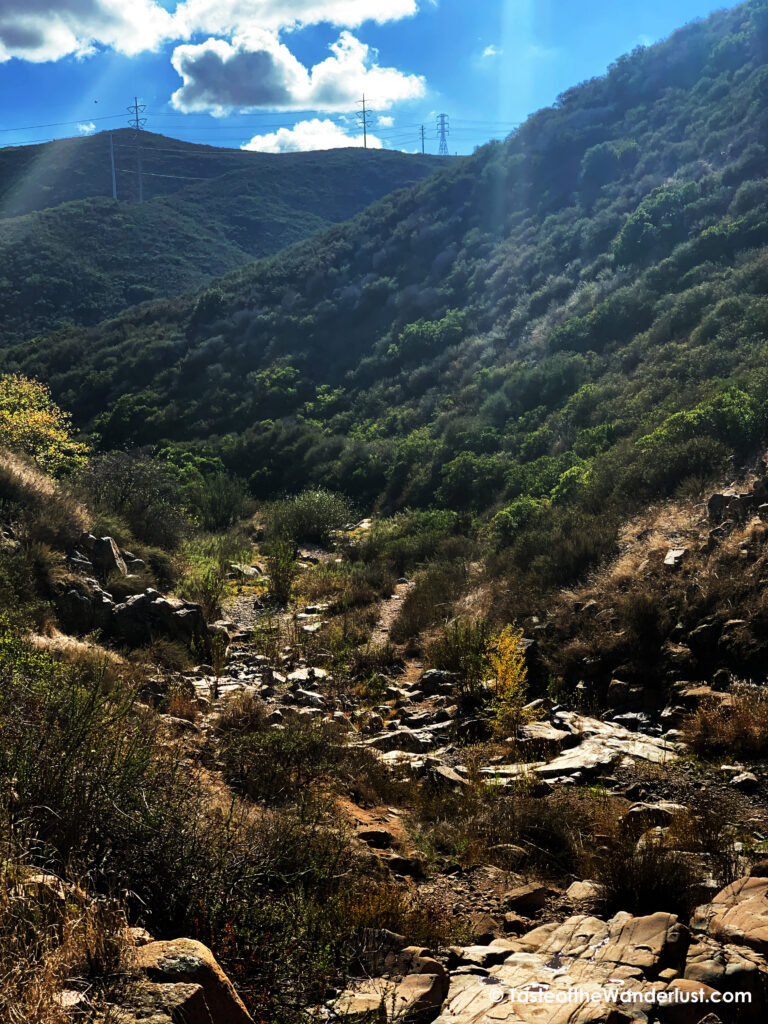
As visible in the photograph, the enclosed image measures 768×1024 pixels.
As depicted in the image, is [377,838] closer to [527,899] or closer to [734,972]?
[527,899]

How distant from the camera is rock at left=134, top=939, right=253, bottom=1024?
2379 mm

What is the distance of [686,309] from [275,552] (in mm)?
11510

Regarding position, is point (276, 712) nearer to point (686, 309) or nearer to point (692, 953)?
point (692, 953)

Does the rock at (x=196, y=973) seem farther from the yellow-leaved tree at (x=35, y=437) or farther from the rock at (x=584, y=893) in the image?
the yellow-leaved tree at (x=35, y=437)

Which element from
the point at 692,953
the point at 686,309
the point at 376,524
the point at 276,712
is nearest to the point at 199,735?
the point at 276,712

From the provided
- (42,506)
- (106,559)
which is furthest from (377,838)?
(42,506)

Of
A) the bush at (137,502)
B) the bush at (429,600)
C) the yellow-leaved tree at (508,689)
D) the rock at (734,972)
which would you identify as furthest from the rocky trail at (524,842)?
the bush at (137,502)

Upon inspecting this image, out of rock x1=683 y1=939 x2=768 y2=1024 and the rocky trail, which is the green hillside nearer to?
the rocky trail

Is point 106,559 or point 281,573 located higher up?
point 106,559

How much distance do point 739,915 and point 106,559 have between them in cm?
Result: 856

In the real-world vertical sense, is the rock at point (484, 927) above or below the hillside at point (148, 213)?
below

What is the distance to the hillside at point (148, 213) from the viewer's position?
38406 mm

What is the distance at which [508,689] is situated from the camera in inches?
275

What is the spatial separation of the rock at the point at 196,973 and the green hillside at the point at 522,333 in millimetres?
8089
